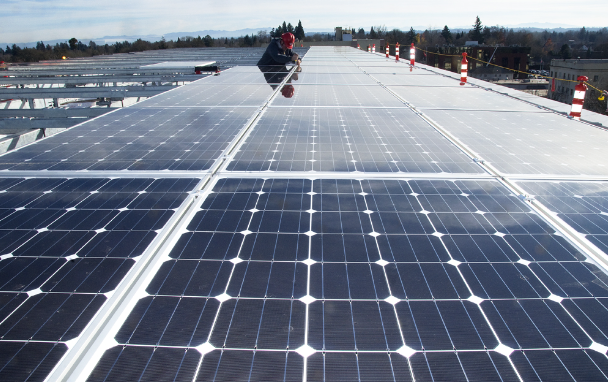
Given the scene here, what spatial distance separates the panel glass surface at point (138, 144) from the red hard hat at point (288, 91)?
2989mm

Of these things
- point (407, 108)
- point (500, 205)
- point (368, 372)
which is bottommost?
point (368, 372)

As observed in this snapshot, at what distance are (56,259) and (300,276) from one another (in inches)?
104

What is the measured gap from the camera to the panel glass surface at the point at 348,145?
665 centimetres

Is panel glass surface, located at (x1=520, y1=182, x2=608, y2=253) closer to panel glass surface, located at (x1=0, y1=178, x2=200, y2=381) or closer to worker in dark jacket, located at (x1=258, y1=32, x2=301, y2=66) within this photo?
panel glass surface, located at (x1=0, y1=178, x2=200, y2=381)

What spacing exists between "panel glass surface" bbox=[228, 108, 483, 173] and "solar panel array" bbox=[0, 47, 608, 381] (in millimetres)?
65

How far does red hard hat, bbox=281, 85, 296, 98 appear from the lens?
44.2ft

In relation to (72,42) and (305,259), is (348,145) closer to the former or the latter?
(305,259)

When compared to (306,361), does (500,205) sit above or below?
above

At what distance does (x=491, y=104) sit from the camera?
12188mm

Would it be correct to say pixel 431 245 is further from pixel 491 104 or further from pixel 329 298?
pixel 491 104

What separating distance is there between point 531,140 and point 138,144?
8.45m

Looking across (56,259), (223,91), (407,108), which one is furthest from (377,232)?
(223,91)

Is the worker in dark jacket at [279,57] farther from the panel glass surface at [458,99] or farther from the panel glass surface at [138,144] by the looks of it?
the panel glass surface at [138,144]

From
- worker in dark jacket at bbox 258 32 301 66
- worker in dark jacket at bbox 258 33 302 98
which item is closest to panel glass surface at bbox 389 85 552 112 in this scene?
worker in dark jacket at bbox 258 33 302 98
